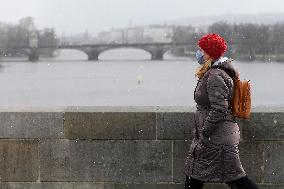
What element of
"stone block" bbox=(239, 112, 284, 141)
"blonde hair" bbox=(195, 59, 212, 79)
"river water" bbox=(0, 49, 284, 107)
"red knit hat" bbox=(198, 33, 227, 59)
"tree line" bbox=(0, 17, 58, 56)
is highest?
"red knit hat" bbox=(198, 33, 227, 59)

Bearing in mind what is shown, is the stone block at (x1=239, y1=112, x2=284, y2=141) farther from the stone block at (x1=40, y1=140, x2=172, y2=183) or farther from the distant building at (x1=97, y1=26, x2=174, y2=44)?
the distant building at (x1=97, y1=26, x2=174, y2=44)

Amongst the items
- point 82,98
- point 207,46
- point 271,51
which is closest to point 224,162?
point 207,46

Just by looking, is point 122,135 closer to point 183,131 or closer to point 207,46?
point 183,131

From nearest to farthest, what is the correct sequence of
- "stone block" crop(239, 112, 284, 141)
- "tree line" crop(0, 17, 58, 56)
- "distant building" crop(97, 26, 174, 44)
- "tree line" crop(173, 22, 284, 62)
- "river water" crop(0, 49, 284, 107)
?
1. "stone block" crop(239, 112, 284, 141)
2. "river water" crop(0, 49, 284, 107)
3. "tree line" crop(173, 22, 284, 62)
4. "tree line" crop(0, 17, 58, 56)
5. "distant building" crop(97, 26, 174, 44)

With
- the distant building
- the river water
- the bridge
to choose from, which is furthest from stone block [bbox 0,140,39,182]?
the distant building

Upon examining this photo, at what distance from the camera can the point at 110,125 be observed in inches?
143

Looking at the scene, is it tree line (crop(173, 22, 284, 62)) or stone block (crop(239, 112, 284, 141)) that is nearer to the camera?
stone block (crop(239, 112, 284, 141))

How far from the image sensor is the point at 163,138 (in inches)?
144

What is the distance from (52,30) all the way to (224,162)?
94.1 m

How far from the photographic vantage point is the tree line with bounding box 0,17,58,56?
2887 inches

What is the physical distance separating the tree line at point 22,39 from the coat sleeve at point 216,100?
70895mm

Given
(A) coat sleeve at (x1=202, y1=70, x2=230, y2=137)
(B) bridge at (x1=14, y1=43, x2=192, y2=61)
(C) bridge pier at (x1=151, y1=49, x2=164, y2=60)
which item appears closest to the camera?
(A) coat sleeve at (x1=202, y1=70, x2=230, y2=137)

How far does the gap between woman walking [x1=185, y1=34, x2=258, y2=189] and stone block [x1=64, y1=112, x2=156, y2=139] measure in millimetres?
717

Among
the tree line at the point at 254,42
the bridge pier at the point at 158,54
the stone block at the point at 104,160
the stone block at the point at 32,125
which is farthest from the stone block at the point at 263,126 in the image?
the bridge pier at the point at 158,54
